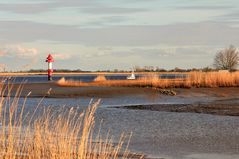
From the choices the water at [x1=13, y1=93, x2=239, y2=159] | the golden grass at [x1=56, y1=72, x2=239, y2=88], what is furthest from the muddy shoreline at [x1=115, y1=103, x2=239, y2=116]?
the golden grass at [x1=56, y1=72, x2=239, y2=88]

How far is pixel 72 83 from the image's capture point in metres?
39.6

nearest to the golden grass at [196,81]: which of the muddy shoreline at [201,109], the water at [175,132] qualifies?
the muddy shoreline at [201,109]

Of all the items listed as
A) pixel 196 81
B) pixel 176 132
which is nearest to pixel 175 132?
pixel 176 132

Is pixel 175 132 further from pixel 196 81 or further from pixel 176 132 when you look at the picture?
pixel 196 81

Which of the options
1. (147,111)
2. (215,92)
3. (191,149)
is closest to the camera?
(191,149)

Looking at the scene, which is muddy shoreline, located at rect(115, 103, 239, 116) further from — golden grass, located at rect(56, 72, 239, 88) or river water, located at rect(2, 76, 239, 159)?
golden grass, located at rect(56, 72, 239, 88)

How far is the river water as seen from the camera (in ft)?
38.2

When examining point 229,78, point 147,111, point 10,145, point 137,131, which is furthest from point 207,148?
point 229,78

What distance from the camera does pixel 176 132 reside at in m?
15.3

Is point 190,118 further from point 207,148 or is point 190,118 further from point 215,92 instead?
point 215,92

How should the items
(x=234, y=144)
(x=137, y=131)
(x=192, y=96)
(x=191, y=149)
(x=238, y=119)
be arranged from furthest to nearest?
(x=192, y=96) < (x=238, y=119) < (x=137, y=131) < (x=234, y=144) < (x=191, y=149)

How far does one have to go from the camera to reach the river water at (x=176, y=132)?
11656 mm

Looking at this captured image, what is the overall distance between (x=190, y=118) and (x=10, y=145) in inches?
467

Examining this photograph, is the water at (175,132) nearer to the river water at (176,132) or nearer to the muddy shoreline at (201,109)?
the river water at (176,132)
